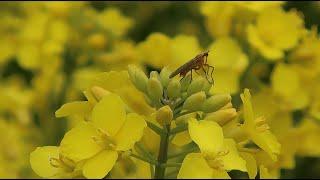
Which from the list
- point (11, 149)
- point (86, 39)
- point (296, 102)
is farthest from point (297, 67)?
point (11, 149)

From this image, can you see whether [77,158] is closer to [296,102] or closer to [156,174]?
[156,174]

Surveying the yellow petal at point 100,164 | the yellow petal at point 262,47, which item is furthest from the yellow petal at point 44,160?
the yellow petal at point 262,47

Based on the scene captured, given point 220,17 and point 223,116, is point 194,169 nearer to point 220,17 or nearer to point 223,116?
point 223,116

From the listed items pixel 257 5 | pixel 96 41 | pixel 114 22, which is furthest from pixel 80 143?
pixel 114 22

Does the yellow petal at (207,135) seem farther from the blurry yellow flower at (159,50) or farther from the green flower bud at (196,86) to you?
the blurry yellow flower at (159,50)

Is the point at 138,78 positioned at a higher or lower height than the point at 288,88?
higher
